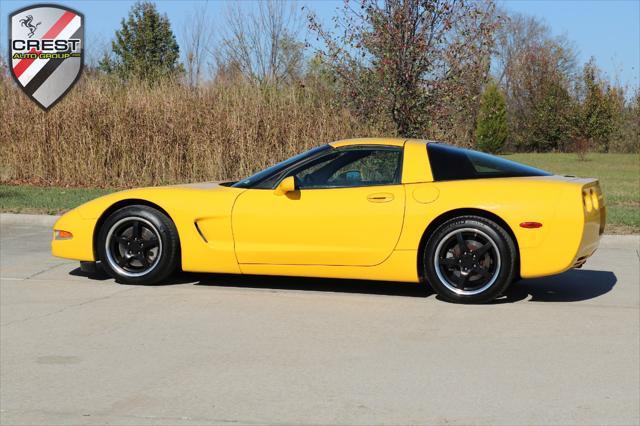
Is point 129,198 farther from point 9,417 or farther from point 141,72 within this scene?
point 141,72

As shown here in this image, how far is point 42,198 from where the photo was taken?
14727 mm

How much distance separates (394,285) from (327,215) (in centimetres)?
107

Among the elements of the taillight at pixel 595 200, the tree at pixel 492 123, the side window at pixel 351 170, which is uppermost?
the tree at pixel 492 123

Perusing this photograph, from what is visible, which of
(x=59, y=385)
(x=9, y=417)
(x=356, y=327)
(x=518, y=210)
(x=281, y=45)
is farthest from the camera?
(x=281, y=45)

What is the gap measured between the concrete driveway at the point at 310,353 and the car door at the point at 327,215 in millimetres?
356

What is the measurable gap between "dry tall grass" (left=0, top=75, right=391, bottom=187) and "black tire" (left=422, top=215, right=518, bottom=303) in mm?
10802

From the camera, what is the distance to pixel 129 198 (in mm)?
7730

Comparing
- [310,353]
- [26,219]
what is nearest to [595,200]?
[310,353]

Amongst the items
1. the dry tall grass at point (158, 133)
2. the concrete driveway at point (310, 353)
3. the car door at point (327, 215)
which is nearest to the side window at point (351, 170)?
the car door at point (327, 215)

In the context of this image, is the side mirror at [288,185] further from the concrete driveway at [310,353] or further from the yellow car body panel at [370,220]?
the concrete driveway at [310,353]

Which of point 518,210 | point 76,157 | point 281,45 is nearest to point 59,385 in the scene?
point 518,210

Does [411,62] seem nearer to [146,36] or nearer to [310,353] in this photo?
[310,353]

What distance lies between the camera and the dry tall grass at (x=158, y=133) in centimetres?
1809

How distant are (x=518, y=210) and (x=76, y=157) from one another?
A: 1338 cm
